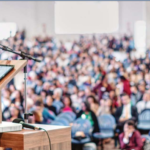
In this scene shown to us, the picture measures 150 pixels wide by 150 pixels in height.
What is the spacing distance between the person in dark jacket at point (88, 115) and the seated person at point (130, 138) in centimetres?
44

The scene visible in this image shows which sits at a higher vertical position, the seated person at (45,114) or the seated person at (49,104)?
the seated person at (49,104)

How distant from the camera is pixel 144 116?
5.65m

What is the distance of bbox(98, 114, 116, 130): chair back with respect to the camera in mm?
5723

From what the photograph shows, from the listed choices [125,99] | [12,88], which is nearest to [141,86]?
[125,99]

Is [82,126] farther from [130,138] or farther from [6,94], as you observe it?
[6,94]

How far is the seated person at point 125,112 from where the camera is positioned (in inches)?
223

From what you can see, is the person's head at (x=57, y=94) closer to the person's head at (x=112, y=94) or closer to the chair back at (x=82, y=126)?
the chair back at (x=82, y=126)

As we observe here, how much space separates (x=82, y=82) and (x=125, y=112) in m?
1.00

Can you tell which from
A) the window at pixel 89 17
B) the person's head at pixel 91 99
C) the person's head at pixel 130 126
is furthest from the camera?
the window at pixel 89 17

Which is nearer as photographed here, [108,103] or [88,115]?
[88,115]

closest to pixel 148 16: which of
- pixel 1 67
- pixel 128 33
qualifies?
pixel 128 33

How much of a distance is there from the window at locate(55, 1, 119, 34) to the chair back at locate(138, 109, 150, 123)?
1.70m

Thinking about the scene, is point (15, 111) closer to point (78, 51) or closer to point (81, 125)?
point (81, 125)

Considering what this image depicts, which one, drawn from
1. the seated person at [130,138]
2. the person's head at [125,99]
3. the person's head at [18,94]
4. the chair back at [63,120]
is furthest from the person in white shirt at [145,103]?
the person's head at [18,94]
